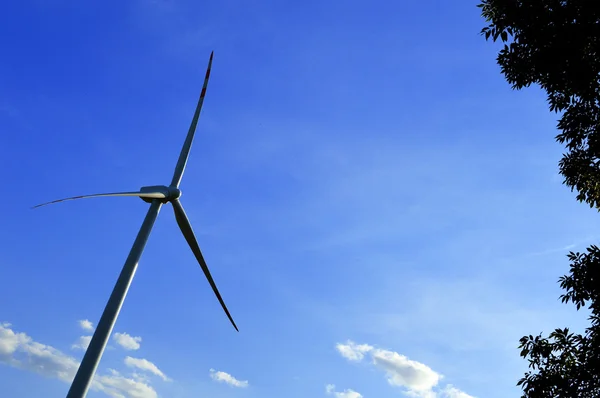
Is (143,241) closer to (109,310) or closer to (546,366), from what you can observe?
(109,310)

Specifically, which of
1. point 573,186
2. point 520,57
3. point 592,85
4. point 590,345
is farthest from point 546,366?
point 520,57

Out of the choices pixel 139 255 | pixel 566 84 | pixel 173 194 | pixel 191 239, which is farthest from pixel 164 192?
pixel 566 84

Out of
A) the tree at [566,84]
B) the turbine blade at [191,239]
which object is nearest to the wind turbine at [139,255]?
the turbine blade at [191,239]

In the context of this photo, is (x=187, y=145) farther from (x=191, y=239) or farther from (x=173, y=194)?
(x=191, y=239)

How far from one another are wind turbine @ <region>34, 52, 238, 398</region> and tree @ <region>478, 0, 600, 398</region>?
15395 mm

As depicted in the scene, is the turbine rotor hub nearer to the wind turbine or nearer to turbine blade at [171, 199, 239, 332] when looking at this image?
the wind turbine

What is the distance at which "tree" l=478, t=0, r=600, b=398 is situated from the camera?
19.8 metres

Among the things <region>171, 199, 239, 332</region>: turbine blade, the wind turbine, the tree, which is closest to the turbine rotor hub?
the wind turbine

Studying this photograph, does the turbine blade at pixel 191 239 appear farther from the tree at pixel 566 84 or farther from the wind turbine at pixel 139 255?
the tree at pixel 566 84

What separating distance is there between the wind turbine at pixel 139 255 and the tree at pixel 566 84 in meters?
15.4

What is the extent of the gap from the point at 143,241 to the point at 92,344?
5009mm

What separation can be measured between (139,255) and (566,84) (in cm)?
2053

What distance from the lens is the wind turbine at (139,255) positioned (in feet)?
63.7

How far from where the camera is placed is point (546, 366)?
782 inches
